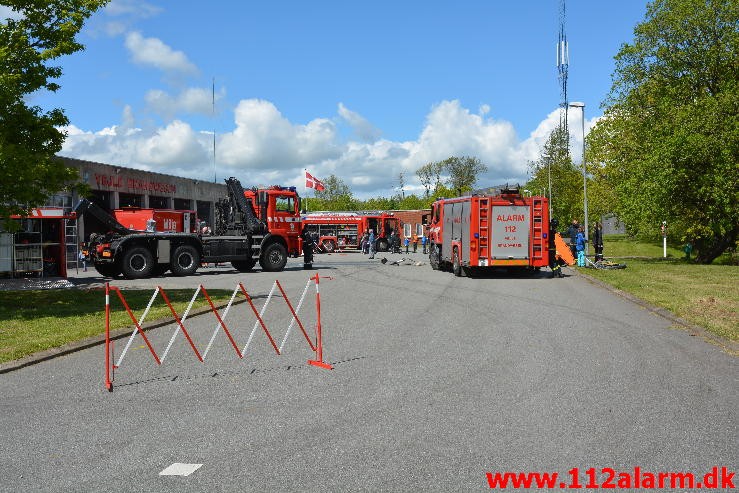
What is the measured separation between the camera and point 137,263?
Answer: 2456cm

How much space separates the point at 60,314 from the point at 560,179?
3054 inches

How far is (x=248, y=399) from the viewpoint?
6691mm

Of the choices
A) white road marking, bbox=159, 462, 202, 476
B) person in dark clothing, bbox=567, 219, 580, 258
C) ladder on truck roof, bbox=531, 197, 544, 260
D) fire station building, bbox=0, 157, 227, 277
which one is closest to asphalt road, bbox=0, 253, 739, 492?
white road marking, bbox=159, 462, 202, 476

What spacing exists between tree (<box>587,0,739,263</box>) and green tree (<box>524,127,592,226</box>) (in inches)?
1459

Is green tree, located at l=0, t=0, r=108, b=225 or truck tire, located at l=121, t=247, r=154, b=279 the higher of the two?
green tree, located at l=0, t=0, r=108, b=225

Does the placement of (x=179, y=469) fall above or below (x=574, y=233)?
below

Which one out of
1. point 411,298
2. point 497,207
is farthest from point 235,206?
point 411,298

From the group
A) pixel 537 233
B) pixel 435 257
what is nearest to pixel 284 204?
pixel 435 257

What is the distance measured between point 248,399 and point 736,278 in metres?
20.4

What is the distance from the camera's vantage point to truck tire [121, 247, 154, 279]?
24.2 metres

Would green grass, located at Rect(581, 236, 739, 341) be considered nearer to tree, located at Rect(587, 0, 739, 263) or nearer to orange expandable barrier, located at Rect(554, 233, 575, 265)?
orange expandable barrier, located at Rect(554, 233, 575, 265)

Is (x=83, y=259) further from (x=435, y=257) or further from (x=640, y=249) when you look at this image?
(x=640, y=249)

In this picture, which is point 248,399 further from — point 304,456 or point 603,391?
point 603,391

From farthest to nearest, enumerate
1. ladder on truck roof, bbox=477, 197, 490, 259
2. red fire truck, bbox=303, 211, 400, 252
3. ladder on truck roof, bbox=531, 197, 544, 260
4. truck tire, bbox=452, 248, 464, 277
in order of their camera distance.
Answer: red fire truck, bbox=303, 211, 400, 252 < truck tire, bbox=452, 248, 464, 277 < ladder on truck roof, bbox=531, 197, 544, 260 < ladder on truck roof, bbox=477, 197, 490, 259
